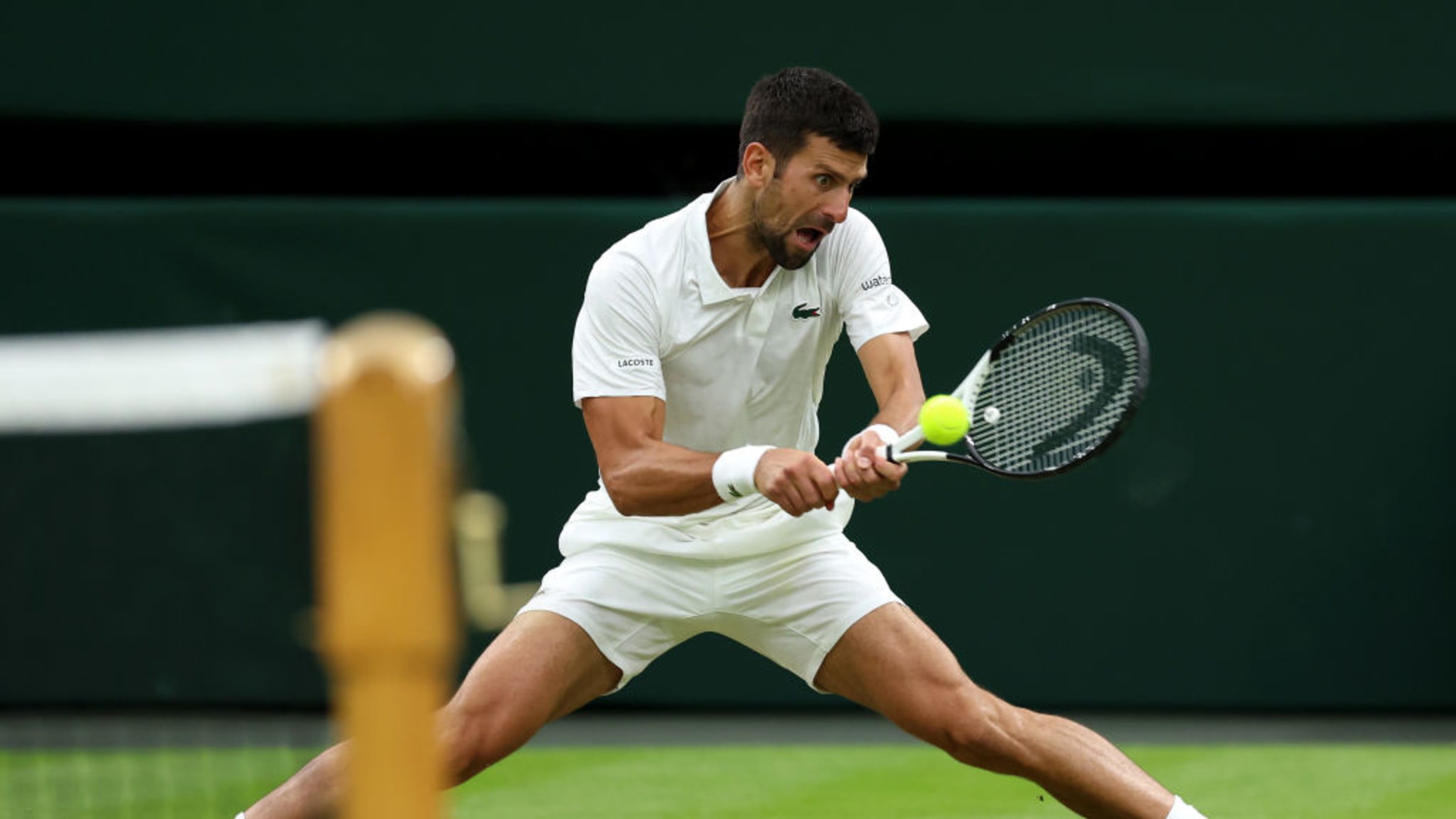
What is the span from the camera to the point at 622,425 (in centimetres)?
338

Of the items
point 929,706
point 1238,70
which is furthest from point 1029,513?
point 929,706

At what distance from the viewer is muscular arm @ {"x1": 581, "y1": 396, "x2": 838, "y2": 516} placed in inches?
122

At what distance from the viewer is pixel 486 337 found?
6.13m

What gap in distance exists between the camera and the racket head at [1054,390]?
11.1ft

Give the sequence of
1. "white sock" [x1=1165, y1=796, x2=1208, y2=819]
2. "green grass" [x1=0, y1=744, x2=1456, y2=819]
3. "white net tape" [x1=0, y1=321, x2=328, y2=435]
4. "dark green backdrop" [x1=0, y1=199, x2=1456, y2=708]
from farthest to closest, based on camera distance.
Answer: "dark green backdrop" [x1=0, y1=199, x2=1456, y2=708], "green grass" [x1=0, y1=744, x2=1456, y2=819], "white sock" [x1=1165, y1=796, x2=1208, y2=819], "white net tape" [x1=0, y1=321, x2=328, y2=435]

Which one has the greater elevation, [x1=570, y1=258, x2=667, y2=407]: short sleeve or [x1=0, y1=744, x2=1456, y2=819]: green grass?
[x1=570, y1=258, x2=667, y2=407]: short sleeve

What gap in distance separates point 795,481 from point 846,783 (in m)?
2.21

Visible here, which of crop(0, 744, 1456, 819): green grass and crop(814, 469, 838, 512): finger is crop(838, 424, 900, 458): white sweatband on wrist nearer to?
crop(814, 469, 838, 512): finger

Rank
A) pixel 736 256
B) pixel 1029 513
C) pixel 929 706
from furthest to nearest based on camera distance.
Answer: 1. pixel 1029 513
2. pixel 736 256
3. pixel 929 706

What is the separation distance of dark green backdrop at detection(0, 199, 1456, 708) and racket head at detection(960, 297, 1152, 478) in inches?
97.4

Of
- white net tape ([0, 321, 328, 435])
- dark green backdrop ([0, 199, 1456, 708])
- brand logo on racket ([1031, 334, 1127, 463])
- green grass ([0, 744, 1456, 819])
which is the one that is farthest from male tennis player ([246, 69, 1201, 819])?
dark green backdrop ([0, 199, 1456, 708])

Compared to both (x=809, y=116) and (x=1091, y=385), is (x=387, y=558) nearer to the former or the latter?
(x=809, y=116)

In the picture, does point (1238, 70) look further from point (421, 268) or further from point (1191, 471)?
point (421, 268)

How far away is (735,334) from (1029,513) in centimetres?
275
